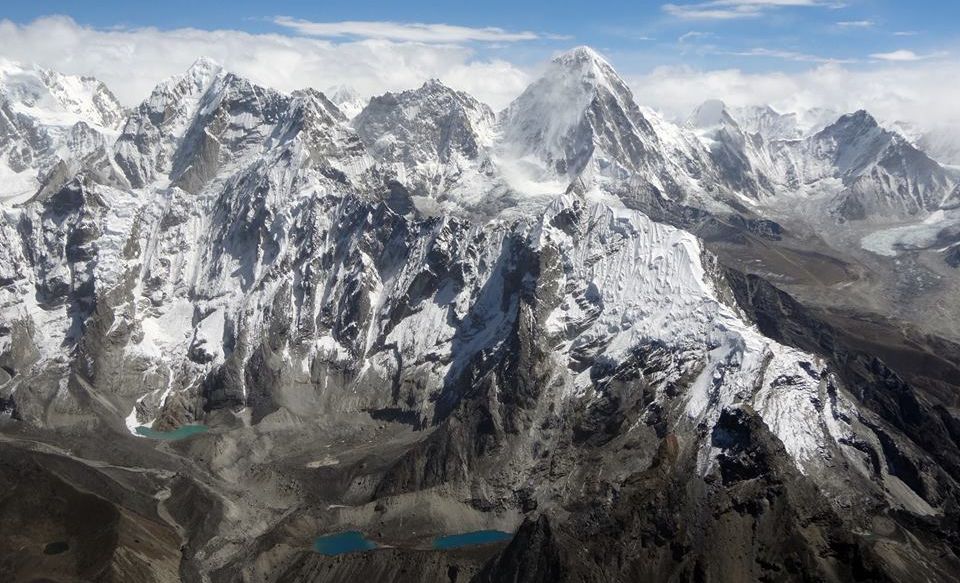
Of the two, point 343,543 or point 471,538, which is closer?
point 343,543

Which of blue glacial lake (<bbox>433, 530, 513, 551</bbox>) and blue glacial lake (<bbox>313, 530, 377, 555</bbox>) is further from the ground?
blue glacial lake (<bbox>433, 530, 513, 551</bbox>)

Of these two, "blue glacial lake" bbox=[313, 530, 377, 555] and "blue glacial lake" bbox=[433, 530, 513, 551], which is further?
"blue glacial lake" bbox=[433, 530, 513, 551]

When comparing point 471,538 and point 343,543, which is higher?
point 471,538

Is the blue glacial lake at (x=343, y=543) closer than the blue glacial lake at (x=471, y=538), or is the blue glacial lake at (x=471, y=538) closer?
the blue glacial lake at (x=343, y=543)

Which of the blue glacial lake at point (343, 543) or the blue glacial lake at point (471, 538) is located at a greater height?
the blue glacial lake at point (471, 538)
